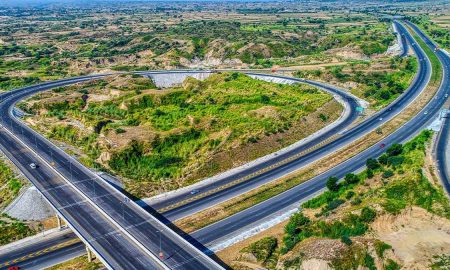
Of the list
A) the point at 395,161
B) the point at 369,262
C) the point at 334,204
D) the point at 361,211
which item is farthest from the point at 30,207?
the point at 395,161

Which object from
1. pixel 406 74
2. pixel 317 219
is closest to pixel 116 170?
pixel 317 219

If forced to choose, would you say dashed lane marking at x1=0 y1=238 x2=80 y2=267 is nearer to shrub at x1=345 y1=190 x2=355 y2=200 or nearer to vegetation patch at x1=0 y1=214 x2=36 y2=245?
vegetation patch at x1=0 y1=214 x2=36 y2=245

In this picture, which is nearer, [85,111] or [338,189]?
[338,189]

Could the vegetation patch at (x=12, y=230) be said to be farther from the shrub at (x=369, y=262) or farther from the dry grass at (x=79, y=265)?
the shrub at (x=369, y=262)

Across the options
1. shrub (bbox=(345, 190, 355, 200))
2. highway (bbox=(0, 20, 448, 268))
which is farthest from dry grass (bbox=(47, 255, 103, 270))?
shrub (bbox=(345, 190, 355, 200))

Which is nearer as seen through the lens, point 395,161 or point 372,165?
point 395,161

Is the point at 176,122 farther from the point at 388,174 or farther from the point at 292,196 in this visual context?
the point at 388,174

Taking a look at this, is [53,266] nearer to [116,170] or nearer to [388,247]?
[116,170]

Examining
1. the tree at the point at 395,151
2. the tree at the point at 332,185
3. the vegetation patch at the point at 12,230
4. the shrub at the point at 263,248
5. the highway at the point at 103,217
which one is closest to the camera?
the highway at the point at 103,217

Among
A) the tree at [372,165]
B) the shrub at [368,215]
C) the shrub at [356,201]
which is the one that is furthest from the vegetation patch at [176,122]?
the shrub at [368,215]

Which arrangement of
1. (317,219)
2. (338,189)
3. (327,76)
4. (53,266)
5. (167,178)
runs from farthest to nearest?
1. (327,76)
2. (167,178)
3. (338,189)
4. (317,219)
5. (53,266)

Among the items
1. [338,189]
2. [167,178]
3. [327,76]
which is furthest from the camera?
[327,76]
